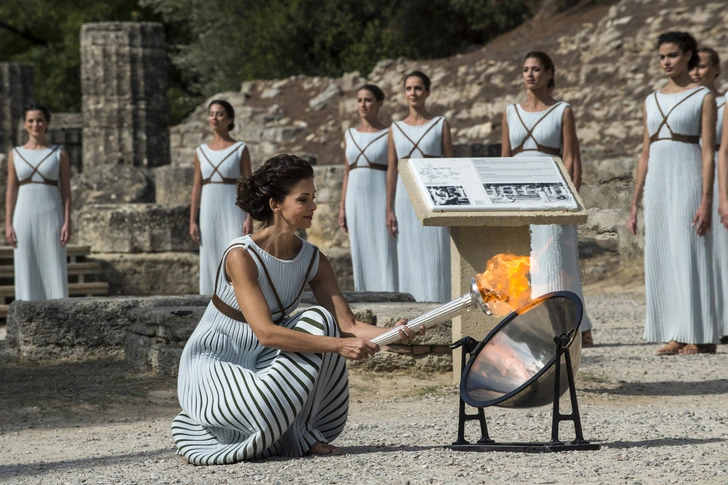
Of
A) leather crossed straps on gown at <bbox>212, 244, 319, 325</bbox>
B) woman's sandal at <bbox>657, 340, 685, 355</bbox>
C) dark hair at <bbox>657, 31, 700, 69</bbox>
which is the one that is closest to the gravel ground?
woman's sandal at <bbox>657, 340, 685, 355</bbox>

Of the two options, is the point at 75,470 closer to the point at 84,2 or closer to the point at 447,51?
the point at 447,51

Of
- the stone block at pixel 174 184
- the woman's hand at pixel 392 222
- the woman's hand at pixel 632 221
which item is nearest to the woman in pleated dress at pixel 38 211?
the woman's hand at pixel 392 222

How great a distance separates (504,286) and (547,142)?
118 inches

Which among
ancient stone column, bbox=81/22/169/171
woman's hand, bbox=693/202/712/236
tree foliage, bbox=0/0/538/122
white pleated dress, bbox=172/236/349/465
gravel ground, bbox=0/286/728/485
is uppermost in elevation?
tree foliage, bbox=0/0/538/122

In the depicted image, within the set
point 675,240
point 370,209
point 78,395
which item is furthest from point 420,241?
point 78,395

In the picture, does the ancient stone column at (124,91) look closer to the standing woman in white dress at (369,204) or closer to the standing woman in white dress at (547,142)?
the standing woman in white dress at (369,204)

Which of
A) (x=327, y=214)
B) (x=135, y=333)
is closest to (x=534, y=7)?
(x=327, y=214)

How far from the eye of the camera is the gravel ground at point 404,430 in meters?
4.09

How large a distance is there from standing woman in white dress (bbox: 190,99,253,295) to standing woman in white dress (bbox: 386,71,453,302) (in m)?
1.16

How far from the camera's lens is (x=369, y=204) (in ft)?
30.0

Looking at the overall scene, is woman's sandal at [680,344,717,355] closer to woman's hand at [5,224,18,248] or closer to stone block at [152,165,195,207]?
woman's hand at [5,224,18,248]

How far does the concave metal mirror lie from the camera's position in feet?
14.1

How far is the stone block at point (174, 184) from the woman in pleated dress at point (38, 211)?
4.36 m

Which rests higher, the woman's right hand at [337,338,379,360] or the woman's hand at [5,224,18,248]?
the woman's hand at [5,224,18,248]
